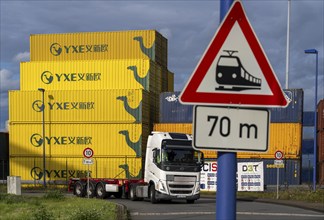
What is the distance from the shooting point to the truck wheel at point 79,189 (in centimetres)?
2936

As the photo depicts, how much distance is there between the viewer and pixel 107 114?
132ft

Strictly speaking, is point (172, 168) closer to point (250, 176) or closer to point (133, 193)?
point (133, 193)

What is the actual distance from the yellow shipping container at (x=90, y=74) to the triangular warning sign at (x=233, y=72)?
1437 inches

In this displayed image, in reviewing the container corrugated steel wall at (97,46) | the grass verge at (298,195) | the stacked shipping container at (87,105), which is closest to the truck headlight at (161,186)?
the grass verge at (298,195)

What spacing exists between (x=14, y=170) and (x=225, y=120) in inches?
1578

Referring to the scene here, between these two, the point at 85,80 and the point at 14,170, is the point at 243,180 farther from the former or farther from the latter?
the point at 14,170

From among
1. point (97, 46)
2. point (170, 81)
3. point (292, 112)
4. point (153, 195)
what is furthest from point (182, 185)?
point (170, 81)

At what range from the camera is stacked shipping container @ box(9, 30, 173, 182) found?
39500 mm

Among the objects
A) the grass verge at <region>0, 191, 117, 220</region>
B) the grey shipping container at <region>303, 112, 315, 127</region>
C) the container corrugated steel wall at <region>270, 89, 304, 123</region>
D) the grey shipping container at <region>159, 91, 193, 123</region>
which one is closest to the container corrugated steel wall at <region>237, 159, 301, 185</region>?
the container corrugated steel wall at <region>270, 89, 304, 123</region>

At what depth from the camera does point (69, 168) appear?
40219 mm

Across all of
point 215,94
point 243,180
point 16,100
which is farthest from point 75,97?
point 215,94

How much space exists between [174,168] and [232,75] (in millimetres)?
19223

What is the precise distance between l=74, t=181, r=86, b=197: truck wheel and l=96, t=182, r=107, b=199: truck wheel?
3.91 ft

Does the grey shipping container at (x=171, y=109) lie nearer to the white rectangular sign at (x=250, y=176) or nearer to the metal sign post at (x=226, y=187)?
the white rectangular sign at (x=250, y=176)
